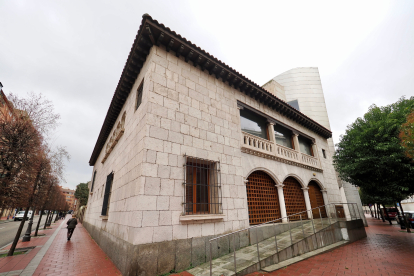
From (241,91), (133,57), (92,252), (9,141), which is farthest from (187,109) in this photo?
(92,252)

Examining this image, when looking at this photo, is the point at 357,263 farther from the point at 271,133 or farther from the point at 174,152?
the point at 174,152

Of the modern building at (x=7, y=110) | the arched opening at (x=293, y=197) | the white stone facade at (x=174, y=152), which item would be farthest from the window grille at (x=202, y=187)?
the modern building at (x=7, y=110)

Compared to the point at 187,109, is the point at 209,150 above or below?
below

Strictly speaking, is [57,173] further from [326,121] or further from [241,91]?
[326,121]

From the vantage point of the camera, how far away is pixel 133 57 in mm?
6750

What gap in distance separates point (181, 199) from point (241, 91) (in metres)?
5.83

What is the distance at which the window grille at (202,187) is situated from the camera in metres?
5.59

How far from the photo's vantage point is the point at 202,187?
6.12 m

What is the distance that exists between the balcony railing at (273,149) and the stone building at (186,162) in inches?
2.7

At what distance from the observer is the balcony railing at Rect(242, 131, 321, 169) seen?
7982 mm

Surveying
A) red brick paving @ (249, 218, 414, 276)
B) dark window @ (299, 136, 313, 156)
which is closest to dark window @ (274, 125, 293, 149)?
dark window @ (299, 136, 313, 156)

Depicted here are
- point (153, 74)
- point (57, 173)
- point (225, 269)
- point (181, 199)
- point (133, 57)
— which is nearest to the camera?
point (225, 269)

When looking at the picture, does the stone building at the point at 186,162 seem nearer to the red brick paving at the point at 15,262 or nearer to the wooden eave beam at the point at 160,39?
the wooden eave beam at the point at 160,39

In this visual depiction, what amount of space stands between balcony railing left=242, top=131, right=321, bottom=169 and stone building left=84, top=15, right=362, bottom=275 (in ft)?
0.23
